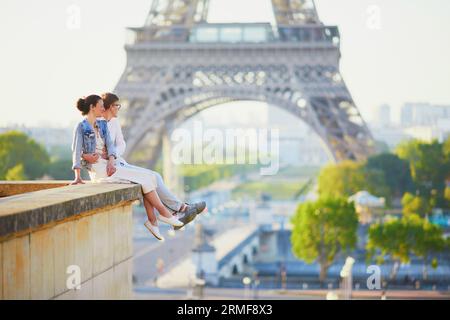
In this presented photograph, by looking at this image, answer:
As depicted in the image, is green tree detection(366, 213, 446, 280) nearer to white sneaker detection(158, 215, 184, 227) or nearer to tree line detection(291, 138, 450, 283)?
tree line detection(291, 138, 450, 283)

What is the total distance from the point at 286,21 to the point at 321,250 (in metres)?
10.0

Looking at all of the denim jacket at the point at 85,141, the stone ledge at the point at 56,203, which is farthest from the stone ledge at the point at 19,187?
the stone ledge at the point at 56,203

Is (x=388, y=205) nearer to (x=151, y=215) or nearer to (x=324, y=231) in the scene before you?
(x=324, y=231)

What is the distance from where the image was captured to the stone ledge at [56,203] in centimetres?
531

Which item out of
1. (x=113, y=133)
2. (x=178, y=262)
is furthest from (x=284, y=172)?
(x=113, y=133)

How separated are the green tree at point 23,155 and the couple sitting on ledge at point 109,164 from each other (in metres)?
37.8

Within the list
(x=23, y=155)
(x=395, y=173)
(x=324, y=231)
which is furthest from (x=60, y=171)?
Answer: (x=395, y=173)

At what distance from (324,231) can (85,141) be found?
3664 cm

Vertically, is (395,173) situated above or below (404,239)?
above

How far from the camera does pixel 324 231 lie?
4462 centimetres

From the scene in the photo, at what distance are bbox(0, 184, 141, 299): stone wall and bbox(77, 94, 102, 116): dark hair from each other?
88 centimetres

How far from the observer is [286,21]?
49.6 meters

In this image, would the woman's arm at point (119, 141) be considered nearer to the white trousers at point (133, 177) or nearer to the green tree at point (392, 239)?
the white trousers at point (133, 177)

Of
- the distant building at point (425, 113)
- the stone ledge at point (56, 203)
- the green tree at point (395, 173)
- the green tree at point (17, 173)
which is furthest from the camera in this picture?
the distant building at point (425, 113)
